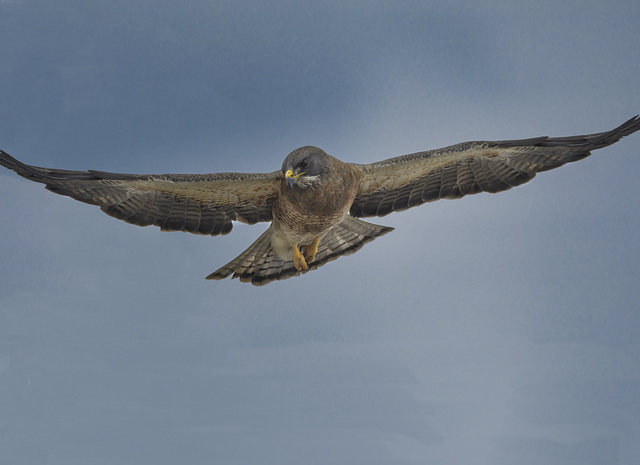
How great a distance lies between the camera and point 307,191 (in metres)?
8.53

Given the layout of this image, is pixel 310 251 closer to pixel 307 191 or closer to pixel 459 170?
pixel 307 191

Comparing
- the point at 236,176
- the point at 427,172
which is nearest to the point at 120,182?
the point at 236,176

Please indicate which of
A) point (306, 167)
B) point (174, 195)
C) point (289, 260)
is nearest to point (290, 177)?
point (306, 167)

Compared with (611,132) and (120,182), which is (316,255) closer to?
(120,182)

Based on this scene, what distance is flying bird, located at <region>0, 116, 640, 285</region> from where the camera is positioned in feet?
28.1

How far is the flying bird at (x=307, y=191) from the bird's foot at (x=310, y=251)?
18mm

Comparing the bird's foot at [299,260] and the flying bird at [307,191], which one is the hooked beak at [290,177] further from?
the bird's foot at [299,260]

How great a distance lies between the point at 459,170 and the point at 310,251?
2.60 m

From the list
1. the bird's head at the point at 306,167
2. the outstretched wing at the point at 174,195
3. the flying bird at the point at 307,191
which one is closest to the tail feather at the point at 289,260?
the flying bird at the point at 307,191

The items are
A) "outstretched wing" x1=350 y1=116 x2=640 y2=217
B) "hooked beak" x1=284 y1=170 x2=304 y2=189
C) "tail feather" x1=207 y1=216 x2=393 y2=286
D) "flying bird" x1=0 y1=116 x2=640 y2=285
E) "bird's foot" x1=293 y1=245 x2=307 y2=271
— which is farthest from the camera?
"tail feather" x1=207 y1=216 x2=393 y2=286

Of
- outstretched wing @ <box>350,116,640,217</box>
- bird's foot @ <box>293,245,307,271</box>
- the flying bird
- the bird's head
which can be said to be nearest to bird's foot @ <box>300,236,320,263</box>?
the flying bird

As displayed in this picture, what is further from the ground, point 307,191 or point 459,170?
point 459,170

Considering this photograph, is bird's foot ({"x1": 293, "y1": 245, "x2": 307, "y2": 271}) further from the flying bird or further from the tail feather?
the tail feather

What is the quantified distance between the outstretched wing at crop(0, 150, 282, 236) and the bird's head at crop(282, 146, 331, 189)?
34.1 inches
